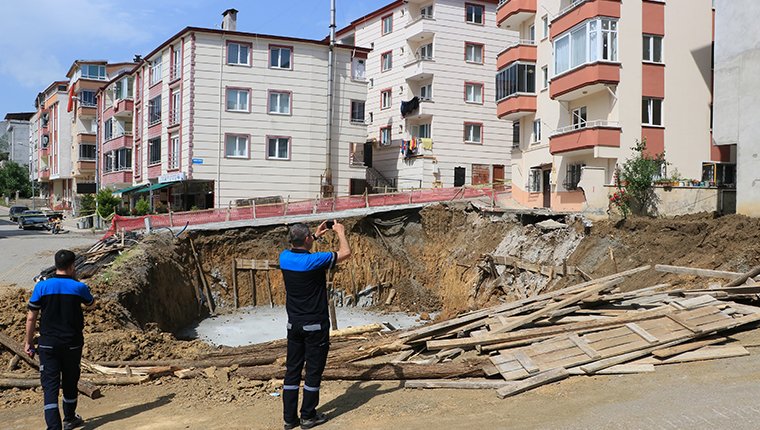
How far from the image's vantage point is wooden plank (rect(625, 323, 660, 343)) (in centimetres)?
815

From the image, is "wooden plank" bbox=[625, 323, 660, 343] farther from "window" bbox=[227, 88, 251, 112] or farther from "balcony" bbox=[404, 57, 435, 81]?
"balcony" bbox=[404, 57, 435, 81]

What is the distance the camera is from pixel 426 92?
134 feet

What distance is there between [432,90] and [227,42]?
1320cm

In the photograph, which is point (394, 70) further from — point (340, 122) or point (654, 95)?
point (654, 95)

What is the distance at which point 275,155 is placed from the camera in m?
37.1

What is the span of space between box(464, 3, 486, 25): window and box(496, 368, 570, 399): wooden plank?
121 ft

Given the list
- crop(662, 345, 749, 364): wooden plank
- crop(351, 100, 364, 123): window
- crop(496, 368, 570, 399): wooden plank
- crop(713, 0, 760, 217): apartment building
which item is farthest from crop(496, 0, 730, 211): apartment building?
crop(496, 368, 570, 399): wooden plank

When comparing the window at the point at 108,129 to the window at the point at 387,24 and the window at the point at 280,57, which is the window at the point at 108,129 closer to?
the window at the point at 280,57

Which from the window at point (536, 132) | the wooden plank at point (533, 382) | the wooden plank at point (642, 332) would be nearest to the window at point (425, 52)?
the window at point (536, 132)

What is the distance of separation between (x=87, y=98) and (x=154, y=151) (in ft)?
89.4

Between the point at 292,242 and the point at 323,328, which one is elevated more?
the point at 292,242

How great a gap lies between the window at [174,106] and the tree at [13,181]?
189ft

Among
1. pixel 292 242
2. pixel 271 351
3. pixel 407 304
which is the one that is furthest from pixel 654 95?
pixel 292 242

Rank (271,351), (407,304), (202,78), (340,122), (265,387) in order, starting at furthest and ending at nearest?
(340,122)
(202,78)
(407,304)
(271,351)
(265,387)
